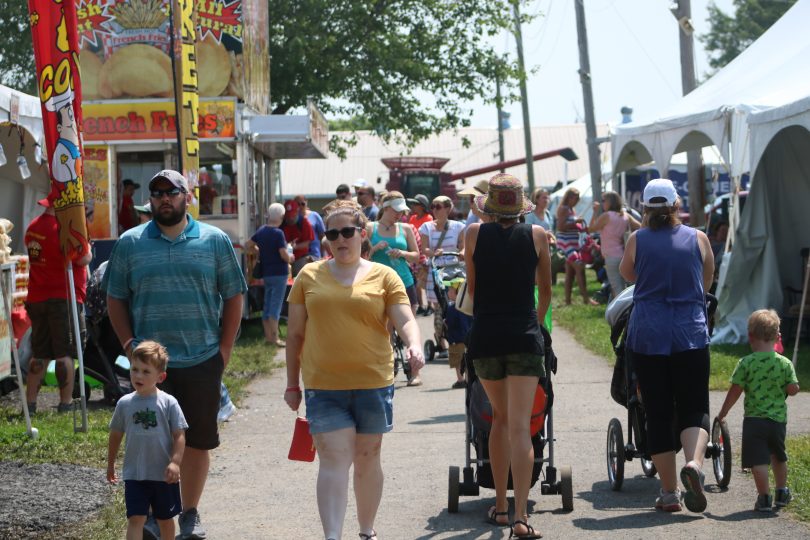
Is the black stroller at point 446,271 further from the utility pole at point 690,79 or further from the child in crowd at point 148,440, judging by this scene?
the utility pole at point 690,79

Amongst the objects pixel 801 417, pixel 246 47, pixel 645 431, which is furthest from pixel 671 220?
pixel 246 47

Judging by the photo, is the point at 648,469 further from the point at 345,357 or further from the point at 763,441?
the point at 345,357

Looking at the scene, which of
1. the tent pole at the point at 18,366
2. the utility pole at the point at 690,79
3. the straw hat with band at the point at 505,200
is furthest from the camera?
the utility pole at the point at 690,79

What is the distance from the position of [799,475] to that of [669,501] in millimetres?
1137

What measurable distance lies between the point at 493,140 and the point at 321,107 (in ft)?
129

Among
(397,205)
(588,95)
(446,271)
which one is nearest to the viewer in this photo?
(446,271)

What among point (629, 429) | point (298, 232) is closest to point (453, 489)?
point (629, 429)

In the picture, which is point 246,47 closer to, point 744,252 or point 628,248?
point 744,252

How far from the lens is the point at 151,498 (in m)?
5.92

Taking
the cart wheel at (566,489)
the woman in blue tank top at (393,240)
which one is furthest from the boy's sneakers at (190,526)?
the woman in blue tank top at (393,240)

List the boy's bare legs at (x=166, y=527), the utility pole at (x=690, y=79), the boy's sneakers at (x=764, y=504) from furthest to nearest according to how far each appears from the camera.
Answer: the utility pole at (x=690, y=79)
the boy's sneakers at (x=764, y=504)
the boy's bare legs at (x=166, y=527)

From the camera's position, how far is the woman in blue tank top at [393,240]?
12.1 meters

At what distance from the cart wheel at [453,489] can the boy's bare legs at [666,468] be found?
3.62ft

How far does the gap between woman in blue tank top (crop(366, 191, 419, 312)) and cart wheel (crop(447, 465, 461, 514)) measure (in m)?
5.02
